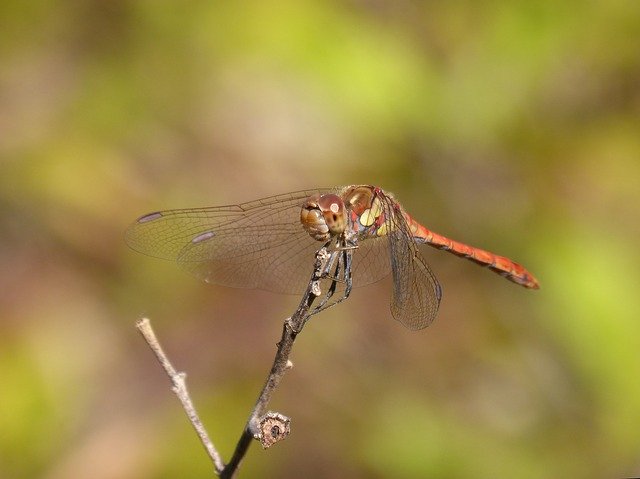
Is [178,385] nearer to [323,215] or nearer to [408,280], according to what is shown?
[323,215]

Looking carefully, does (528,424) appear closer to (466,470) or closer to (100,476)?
(466,470)

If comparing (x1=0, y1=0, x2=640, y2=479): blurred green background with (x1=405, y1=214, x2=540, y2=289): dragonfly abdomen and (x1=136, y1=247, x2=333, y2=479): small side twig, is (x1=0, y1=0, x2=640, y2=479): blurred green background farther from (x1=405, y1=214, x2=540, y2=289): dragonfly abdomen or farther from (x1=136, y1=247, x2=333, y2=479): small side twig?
(x1=136, y1=247, x2=333, y2=479): small side twig

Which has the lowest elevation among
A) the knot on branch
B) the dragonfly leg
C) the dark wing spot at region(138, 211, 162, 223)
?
the knot on branch

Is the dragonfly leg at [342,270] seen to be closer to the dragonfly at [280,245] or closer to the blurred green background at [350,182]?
the dragonfly at [280,245]

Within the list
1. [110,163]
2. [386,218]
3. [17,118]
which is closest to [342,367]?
[386,218]

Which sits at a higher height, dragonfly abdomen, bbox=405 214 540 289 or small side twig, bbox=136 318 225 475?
dragonfly abdomen, bbox=405 214 540 289

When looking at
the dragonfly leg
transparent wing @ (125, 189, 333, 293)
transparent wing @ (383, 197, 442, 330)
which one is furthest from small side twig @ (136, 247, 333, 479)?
transparent wing @ (125, 189, 333, 293)

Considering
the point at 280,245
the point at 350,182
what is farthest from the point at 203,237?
the point at 350,182
